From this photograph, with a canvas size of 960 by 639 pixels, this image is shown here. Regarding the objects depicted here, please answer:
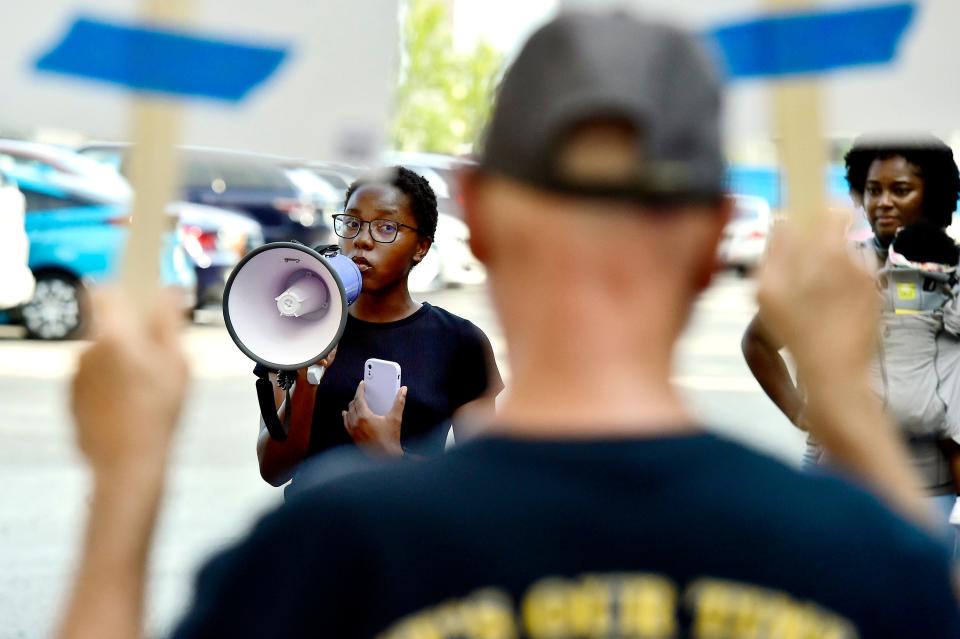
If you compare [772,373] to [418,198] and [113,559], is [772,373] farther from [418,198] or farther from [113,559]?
[113,559]

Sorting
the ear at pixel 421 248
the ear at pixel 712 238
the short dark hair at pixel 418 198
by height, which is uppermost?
the ear at pixel 712 238

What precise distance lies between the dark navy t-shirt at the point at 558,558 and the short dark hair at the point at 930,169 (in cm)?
313

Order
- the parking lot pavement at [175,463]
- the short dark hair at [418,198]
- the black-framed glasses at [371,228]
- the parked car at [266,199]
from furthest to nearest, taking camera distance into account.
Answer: the parked car at [266,199] < the parking lot pavement at [175,463] < the short dark hair at [418,198] < the black-framed glasses at [371,228]

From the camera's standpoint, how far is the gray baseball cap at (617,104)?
47.6 inches

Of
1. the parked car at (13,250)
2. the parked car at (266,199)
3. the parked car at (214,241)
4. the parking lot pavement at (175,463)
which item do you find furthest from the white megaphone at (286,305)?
the parked car at (266,199)

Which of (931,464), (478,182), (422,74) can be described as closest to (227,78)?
(478,182)

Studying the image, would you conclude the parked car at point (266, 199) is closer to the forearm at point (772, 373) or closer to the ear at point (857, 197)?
the ear at point (857, 197)

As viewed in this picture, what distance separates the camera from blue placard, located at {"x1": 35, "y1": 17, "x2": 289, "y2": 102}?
4.21ft

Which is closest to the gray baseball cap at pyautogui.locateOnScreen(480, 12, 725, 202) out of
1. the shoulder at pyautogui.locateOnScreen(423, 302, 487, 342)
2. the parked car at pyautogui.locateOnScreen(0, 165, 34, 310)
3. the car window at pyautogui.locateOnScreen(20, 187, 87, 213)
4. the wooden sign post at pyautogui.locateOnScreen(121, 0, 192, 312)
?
the wooden sign post at pyautogui.locateOnScreen(121, 0, 192, 312)

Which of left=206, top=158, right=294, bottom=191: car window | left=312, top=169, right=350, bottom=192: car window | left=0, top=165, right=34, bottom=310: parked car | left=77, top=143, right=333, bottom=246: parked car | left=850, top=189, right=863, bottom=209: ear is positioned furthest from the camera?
left=206, top=158, right=294, bottom=191: car window

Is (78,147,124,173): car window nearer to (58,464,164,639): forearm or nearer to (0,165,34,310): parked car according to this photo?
(0,165,34,310): parked car

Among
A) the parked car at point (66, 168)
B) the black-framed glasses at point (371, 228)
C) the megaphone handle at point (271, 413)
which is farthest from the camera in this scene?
the parked car at point (66, 168)

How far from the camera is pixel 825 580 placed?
47.1 inches

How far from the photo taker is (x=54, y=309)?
12820 millimetres
